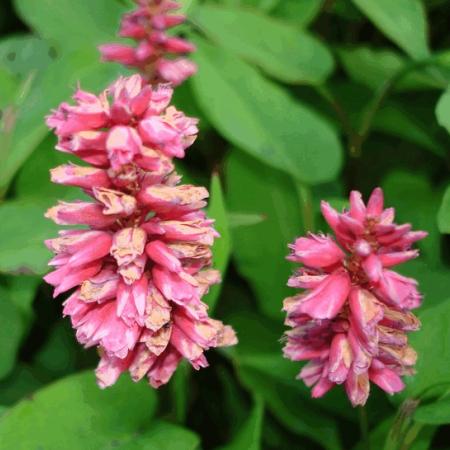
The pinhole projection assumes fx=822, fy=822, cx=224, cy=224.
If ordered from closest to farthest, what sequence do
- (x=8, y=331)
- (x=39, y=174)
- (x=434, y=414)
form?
(x=434, y=414) < (x=8, y=331) < (x=39, y=174)

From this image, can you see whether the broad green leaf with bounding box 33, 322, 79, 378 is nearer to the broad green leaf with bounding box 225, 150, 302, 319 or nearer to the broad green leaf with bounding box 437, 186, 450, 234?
the broad green leaf with bounding box 225, 150, 302, 319

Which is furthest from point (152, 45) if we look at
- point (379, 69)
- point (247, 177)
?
point (379, 69)

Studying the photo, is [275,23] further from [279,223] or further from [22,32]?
[22,32]

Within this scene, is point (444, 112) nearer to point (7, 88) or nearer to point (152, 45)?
point (152, 45)

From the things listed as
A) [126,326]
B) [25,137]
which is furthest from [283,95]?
[126,326]

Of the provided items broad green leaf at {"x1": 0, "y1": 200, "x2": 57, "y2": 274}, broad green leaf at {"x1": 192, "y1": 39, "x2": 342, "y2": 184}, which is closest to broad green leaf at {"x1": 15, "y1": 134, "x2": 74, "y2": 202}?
broad green leaf at {"x1": 0, "y1": 200, "x2": 57, "y2": 274}

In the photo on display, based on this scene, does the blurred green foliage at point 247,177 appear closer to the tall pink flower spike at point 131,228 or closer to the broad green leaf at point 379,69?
the broad green leaf at point 379,69

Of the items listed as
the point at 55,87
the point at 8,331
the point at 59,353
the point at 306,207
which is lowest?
the point at 59,353
